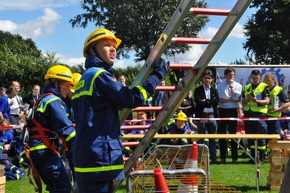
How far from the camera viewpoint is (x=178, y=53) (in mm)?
45438

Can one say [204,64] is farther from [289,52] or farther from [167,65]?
[289,52]

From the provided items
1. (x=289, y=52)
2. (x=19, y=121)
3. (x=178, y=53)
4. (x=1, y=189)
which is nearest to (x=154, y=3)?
(x=178, y=53)

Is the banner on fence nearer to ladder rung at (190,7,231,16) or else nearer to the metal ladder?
the metal ladder

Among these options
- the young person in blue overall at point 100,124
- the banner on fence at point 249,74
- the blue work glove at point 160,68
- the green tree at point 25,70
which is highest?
the green tree at point 25,70

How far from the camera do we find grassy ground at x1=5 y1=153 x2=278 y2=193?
8742 mm

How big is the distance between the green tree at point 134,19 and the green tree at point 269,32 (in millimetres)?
8470

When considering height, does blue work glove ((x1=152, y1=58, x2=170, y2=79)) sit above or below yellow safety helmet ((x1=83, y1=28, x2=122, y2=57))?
below

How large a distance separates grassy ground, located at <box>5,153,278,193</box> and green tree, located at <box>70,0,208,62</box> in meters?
39.6

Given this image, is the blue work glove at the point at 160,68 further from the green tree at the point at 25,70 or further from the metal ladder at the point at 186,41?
the green tree at the point at 25,70

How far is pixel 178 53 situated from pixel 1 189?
129 feet

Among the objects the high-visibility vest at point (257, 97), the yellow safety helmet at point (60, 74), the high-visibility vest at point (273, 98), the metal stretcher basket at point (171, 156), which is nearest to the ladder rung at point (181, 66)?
the metal stretcher basket at point (171, 156)

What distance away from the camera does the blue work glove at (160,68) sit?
4410 mm

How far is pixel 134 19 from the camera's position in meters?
51.3

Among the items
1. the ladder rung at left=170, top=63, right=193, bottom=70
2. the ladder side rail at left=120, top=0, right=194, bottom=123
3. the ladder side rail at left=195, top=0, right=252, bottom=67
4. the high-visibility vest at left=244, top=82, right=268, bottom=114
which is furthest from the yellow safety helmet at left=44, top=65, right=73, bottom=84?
the high-visibility vest at left=244, top=82, right=268, bottom=114
